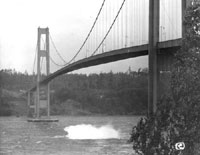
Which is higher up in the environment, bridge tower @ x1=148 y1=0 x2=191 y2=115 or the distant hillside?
bridge tower @ x1=148 y1=0 x2=191 y2=115

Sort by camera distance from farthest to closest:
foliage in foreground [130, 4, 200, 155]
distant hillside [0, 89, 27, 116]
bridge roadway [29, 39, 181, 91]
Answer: distant hillside [0, 89, 27, 116]
bridge roadway [29, 39, 181, 91]
foliage in foreground [130, 4, 200, 155]

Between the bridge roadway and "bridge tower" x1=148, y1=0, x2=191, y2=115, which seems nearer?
"bridge tower" x1=148, y1=0, x2=191, y2=115

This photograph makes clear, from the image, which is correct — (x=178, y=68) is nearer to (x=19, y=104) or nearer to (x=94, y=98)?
(x=94, y=98)

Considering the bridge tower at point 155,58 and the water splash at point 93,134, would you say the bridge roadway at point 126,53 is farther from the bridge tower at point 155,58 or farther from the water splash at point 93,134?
the water splash at point 93,134

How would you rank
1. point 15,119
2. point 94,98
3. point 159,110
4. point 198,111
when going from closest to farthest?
point 198,111 < point 159,110 < point 94,98 < point 15,119

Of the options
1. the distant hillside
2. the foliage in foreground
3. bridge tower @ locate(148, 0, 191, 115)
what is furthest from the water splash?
the foliage in foreground

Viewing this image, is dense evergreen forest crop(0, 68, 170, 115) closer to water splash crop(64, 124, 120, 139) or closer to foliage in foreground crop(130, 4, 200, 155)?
water splash crop(64, 124, 120, 139)

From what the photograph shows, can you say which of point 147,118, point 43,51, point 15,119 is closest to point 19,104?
point 15,119

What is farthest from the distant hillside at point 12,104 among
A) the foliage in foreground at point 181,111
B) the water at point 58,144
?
the foliage in foreground at point 181,111

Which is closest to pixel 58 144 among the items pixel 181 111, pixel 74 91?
pixel 181 111
